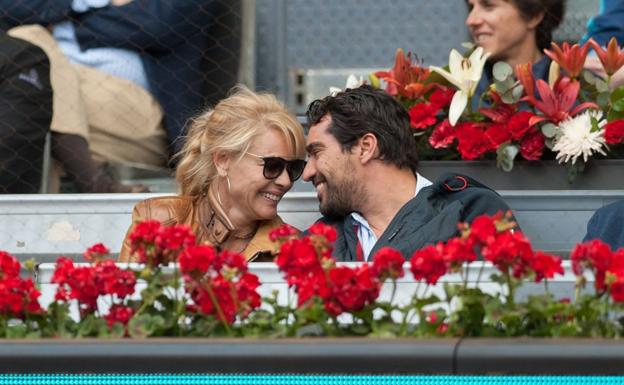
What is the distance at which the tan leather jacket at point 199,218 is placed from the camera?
4.87 metres

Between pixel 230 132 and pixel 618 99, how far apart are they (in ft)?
4.25

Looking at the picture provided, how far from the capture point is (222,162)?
499 centimetres

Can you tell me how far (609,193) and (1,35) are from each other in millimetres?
2597

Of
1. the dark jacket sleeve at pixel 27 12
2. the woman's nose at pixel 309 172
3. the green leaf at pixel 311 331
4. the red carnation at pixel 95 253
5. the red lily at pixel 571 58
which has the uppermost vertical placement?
the dark jacket sleeve at pixel 27 12

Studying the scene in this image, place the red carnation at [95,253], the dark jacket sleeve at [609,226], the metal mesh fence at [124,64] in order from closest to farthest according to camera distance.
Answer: the red carnation at [95,253] → the dark jacket sleeve at [609,226] → the metal mesh fence at [124,64]

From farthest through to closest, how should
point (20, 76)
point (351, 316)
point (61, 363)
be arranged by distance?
point (20, 76) < point (351, 316) < point (61, 363)

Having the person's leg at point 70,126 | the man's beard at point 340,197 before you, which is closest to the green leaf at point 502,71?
the man's beard at point 340,197

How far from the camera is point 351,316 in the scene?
313 cm

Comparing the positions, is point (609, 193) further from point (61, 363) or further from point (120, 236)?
point (61, 363)

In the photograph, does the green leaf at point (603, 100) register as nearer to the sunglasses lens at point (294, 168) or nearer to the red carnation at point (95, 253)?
the sunglasses lens at point (294, 168)

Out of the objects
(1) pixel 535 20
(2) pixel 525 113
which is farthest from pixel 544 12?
(2) pixel 525 113

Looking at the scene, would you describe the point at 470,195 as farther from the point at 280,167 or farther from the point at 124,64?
the point at 124,64

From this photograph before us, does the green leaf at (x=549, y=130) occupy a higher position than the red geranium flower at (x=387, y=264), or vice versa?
the green leaf at (x=549, y=130)

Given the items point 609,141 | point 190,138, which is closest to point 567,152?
point 609,141
